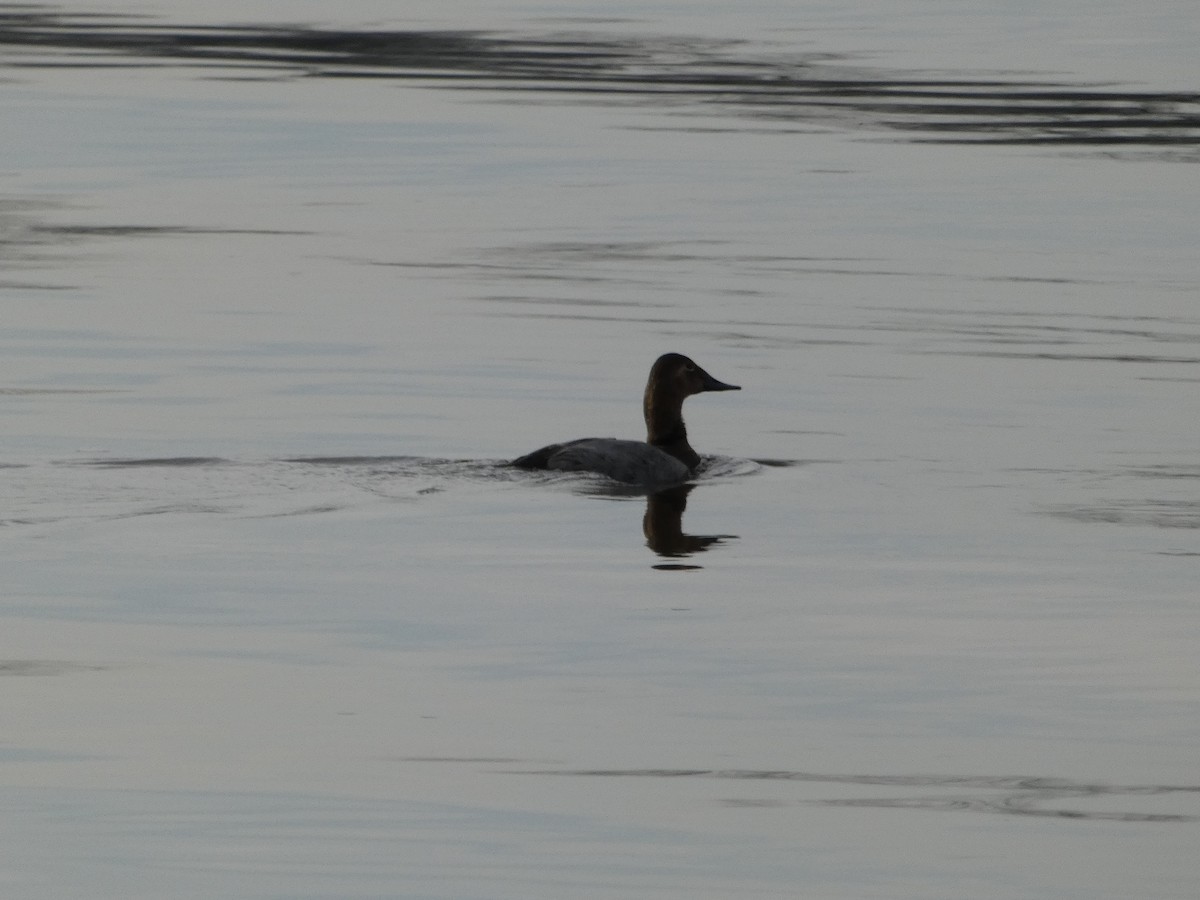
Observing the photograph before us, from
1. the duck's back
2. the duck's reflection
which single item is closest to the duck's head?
the duck's back

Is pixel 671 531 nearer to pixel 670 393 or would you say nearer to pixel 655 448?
pixel 655 448

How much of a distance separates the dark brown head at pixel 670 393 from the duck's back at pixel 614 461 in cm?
68

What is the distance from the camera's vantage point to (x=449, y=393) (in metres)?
15.5

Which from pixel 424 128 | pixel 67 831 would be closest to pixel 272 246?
pixel 424 128

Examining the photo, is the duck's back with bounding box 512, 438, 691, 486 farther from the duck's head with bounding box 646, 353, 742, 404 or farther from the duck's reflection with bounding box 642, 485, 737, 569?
the duck's head with bounding box 646, 353, 742, 404

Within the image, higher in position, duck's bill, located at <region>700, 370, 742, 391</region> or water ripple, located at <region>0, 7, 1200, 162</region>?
water ripple, located at <region>0, 7, 1200, 162</region>

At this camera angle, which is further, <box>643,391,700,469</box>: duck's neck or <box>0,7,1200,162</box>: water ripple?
<box>0,7,1200,162</box>: water ripple

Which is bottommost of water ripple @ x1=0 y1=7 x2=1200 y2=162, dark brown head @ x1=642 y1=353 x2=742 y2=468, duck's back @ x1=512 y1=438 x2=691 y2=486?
duck's back @ x1=512 y1=438 x2=691 y2=486

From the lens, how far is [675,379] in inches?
577

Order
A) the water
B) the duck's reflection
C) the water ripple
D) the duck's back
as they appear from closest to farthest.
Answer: the water < the duck's reflection < the duck's back < the water ripple

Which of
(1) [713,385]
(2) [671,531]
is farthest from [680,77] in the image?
(2) [671,531]

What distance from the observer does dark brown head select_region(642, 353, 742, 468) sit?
14648 millimetres

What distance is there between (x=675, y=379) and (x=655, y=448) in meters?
0.87

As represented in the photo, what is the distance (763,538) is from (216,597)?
2.73 m
